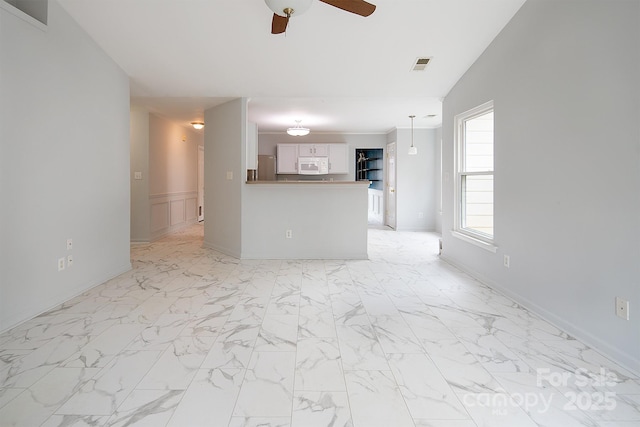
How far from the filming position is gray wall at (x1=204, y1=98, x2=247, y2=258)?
15.3 feet

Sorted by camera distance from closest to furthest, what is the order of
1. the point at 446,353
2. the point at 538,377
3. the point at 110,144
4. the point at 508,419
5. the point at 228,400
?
the point at 508,419 < the point at 228,400 < the point at 538,377 < the point at 446,353 < the point at 110,144

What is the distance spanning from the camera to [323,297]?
302 centimetres

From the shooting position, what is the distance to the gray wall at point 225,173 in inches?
183

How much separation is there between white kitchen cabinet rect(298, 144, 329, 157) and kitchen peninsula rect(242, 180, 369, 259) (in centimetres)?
335

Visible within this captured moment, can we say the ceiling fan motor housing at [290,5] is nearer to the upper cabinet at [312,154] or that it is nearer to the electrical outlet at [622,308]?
the electrical outlet at [622,308]

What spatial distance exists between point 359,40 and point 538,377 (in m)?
3.21

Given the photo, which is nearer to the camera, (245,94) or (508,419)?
A: (508,419)

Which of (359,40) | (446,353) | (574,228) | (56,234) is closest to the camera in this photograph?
(446,353)

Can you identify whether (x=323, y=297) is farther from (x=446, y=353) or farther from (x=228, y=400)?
(x=228, y=400)

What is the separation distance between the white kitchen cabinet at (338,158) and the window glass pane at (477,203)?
159 inches

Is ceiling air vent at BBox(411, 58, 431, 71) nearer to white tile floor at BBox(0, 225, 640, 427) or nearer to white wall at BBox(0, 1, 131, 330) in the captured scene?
white tile floor at BBox(0, 225, 640, 427)

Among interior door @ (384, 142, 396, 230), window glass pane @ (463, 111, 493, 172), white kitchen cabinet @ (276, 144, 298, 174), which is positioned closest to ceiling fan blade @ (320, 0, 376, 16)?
window glass pane @ (463, 111, 493, 172)

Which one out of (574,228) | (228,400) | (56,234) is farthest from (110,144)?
(574,228)

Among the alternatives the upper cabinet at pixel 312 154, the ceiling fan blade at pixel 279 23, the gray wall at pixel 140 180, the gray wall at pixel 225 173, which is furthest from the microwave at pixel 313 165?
the ceiling fan blade at pixel 279 23
